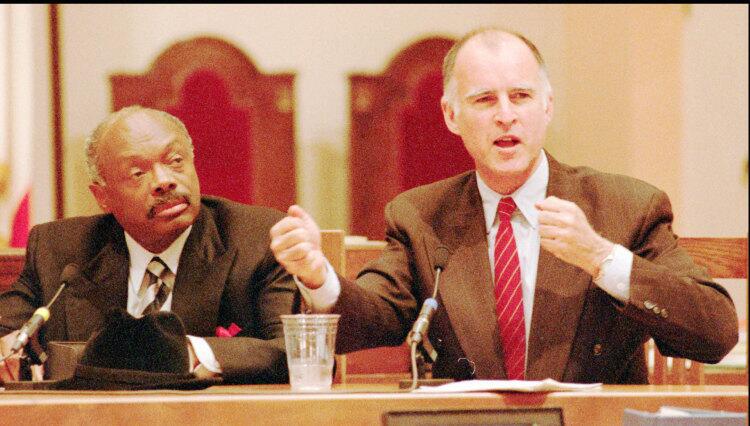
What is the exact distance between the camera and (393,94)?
19.5 feet

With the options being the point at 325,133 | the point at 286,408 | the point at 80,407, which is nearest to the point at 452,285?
the point at 286,408

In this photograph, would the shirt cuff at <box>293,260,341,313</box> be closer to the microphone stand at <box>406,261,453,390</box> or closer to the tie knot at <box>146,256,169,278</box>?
the microphone stand at <box>406,261,453,390</box>

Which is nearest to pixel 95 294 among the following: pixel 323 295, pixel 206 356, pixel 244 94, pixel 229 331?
pixel 229 331

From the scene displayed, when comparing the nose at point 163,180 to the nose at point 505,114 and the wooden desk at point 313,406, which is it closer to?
Answer: the nose at point 505,114

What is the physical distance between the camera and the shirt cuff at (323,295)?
2145mm

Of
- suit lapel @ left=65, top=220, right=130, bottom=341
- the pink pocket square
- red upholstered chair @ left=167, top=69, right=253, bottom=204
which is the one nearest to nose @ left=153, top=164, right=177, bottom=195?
suit lapel @ left=65, top=220, right=130, bottom=341

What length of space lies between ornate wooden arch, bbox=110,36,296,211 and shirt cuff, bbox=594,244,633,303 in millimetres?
3826

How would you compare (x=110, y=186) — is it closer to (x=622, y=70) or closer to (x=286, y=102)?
(x=286, y=102)

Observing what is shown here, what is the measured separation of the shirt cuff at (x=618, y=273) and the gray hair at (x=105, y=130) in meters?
1.10

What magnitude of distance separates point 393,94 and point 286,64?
2.69 ft

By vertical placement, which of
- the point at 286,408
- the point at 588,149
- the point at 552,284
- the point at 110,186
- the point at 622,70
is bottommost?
the point at 286,408

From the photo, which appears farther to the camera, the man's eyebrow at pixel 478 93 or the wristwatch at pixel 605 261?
the man's eyebrow at pixel 478 93

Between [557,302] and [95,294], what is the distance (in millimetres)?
1118

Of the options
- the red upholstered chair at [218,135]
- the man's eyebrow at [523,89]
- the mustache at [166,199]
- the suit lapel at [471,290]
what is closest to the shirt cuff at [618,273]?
the suit lapel at [471,290]
